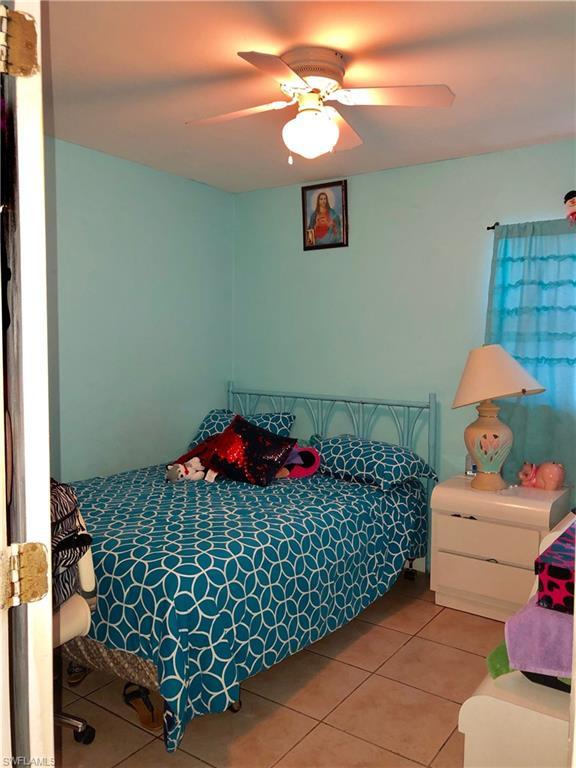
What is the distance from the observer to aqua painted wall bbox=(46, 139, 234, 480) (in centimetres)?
368

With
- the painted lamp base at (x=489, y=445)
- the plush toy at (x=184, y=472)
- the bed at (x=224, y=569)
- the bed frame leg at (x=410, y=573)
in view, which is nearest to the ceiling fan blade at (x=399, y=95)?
the painted lamp base at (x=489, y=445)

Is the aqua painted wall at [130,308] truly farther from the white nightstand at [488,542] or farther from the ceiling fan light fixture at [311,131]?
the white nightstand at [488,542]

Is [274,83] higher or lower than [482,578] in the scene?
higher

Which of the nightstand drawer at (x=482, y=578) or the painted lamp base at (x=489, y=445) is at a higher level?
the painted lamp base at (x=489, y=445)

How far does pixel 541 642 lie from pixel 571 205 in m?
2.38

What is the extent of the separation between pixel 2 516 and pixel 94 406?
2946 mm

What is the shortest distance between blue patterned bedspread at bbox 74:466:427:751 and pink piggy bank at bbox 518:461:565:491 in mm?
664

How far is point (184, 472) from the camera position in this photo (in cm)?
376

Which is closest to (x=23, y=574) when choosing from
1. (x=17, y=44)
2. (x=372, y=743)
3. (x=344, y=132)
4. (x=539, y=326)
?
(x=17, y=44)

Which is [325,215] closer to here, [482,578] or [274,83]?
[274,83]

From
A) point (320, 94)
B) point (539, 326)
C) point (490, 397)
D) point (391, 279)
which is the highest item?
point (320, 94)

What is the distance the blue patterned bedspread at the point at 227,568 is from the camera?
2223 millimetres

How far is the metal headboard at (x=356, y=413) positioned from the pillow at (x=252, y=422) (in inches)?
7.3

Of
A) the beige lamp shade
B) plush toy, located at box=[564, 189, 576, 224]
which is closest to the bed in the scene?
the beige lamp shade
